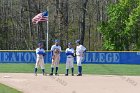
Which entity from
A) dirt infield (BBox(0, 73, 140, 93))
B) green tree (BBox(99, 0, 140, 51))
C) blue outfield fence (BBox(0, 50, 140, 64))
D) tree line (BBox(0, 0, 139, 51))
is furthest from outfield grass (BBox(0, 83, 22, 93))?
green tree (BBox(99, 0, 140, 51))

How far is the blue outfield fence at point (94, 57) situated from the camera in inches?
1473

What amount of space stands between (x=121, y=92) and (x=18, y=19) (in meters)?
58.4

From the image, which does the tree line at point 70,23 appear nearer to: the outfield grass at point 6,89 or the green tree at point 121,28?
the green tree at point 121,28

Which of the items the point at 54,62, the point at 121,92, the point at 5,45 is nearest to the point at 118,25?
the point at 5,45

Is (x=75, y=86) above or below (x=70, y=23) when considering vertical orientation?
below

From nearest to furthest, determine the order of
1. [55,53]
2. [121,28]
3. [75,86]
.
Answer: [75,86], [55,53], [121,28]

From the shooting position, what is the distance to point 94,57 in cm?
3794

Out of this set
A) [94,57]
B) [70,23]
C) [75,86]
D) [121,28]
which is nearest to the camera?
[75,86]

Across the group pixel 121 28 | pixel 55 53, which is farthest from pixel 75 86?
pixel 121 28

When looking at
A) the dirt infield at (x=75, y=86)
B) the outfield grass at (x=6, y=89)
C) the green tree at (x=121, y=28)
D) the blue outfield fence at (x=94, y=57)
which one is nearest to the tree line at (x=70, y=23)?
the green tree at (x=121, y=28)

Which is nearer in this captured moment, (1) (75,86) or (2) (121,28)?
(1) (75,86)

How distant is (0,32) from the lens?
69.8 meters

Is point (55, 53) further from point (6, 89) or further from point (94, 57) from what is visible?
point (94, 57)

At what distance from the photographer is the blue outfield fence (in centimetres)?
3741
